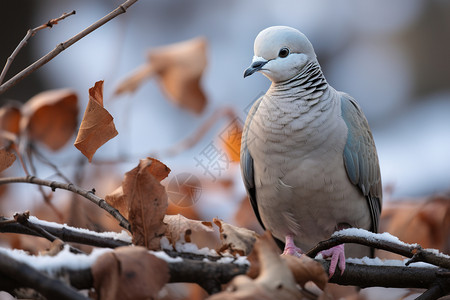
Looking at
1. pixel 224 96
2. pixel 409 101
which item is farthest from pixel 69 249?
pixel 409 101

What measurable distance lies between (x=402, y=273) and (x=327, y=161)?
64 centimetres

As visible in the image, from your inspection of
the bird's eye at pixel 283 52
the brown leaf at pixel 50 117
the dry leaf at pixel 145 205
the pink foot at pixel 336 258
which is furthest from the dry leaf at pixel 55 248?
the bird's eye at pixel 283 52

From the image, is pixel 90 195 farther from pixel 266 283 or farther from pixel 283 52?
pixel 283 52

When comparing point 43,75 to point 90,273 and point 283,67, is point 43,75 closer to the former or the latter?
point 283,67

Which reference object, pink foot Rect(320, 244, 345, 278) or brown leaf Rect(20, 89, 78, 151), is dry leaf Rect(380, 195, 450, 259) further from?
brown leaf Rect(20, 89, 78, 151)

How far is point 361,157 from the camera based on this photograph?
1.99m

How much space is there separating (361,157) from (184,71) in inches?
26.1

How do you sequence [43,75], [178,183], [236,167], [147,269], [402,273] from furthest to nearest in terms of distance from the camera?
1. [43,75]
2. [236,167]
3. [178,183]
4. [402,273]
5. [147,269]

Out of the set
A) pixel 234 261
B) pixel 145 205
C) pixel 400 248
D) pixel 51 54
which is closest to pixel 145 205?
pixel 145 205

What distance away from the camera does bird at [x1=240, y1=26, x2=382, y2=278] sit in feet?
6.09

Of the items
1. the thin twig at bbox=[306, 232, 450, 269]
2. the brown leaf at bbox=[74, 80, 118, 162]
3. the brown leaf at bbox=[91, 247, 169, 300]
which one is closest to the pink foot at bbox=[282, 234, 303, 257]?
the thin twig at bbox=[306, 232, 450, 269]

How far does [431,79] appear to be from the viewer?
23.3 feet

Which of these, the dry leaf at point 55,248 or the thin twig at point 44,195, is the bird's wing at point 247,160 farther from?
the dry leaf at point 55,248

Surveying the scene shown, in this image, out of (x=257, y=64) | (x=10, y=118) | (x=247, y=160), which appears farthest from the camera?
(x=247, y=160)
